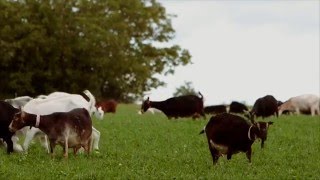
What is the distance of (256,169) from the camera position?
1440cm

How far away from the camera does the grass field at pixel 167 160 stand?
13703mm

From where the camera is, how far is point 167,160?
16.0 meters

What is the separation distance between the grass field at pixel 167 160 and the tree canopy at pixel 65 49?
3595cm

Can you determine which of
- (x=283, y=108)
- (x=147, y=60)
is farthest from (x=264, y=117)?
(x=147, y=60)

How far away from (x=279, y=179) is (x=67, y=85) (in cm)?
4748

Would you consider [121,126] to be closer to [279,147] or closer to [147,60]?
[279,147]

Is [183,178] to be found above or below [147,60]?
below

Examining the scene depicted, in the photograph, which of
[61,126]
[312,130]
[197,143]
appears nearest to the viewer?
[61,126]

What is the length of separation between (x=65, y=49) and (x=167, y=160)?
43300 millimetres

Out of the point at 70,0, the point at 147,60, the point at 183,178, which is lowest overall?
the point at 183,178

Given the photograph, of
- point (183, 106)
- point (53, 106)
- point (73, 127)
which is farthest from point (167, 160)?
point (183, 106)

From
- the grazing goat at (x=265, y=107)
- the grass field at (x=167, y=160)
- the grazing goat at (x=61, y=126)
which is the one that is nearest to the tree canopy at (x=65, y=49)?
the grazing goat at (x=265, y=107)

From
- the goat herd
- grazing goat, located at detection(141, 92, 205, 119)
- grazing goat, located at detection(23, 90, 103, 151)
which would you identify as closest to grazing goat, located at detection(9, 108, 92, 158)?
the goat herd

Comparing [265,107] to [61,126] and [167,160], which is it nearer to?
[167,160]
